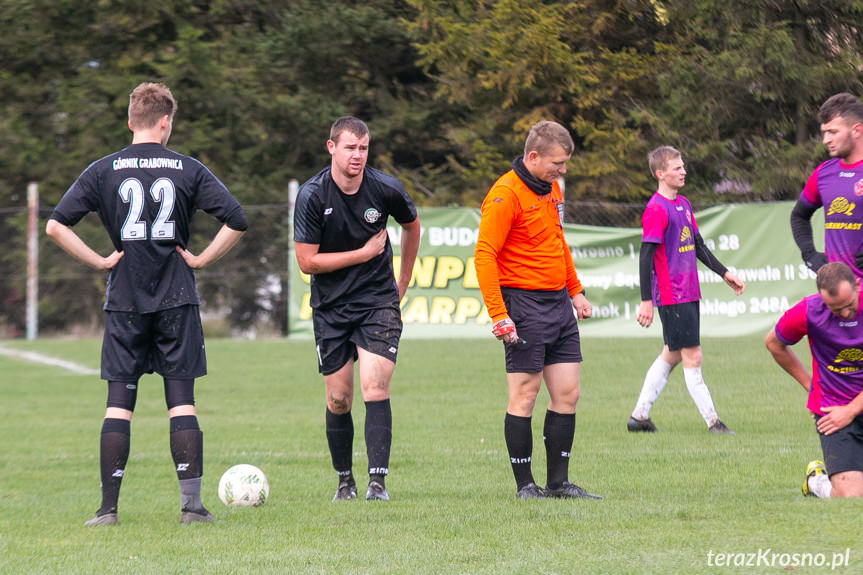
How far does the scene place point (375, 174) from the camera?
22.3 ft

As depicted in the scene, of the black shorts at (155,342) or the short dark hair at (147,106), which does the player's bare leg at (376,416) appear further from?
the short dark hair at (147,106)

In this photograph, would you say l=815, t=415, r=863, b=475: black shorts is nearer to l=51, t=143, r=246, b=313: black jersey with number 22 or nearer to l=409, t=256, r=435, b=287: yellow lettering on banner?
l=51, t=143, r=246, b=313: black jersey with number 22

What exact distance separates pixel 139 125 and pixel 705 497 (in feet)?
12.1

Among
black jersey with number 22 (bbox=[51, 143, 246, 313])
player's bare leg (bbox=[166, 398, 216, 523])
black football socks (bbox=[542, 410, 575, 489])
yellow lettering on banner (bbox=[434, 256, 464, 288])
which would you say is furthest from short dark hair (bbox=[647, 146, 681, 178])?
yellow lettering on banner (bbox=[434, 256, 464, 288])

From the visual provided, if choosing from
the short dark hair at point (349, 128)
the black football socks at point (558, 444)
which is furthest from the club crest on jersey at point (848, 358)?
the short dark hair at point (349, 128)

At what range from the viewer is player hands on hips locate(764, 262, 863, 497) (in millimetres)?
6176

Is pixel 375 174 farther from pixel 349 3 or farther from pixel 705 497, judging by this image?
pixel 349 3

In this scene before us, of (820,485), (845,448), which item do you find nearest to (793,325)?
(845,448)

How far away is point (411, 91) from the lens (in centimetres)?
2883

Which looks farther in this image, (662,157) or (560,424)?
(662,157)

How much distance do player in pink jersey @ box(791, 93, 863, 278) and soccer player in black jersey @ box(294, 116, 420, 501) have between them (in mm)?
2523

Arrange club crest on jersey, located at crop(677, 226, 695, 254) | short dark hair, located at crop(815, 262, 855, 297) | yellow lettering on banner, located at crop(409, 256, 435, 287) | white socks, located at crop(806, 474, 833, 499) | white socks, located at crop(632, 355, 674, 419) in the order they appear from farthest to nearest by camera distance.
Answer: yellow lettering on banner, located at crop(409, 256, 435, 287) → white socks, located at crop(632, 355, 674, 419) → club crest on jersey, located at crop(677, 226, 695, 254) → white socks, located at crop(806, 474, 833, 499) → short dark hair, located at crop(815, 262, 855, 297)

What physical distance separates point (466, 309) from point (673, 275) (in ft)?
30.8

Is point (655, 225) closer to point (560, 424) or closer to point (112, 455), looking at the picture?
point (560, 424)
